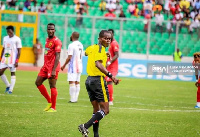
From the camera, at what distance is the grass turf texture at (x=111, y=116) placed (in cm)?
1116

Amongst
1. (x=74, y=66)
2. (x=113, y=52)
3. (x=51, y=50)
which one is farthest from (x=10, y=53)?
(x=51, y=50)

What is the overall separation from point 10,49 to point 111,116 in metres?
6.48

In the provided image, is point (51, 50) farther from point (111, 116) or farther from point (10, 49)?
point (10, 49)

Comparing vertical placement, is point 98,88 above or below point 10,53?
above

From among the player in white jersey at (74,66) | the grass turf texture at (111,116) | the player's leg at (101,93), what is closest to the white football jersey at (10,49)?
the grass turf texture at (111,116)

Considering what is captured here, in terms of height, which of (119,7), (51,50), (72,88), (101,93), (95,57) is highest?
(119,7)

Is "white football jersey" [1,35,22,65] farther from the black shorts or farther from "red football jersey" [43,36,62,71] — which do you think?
the black shorts

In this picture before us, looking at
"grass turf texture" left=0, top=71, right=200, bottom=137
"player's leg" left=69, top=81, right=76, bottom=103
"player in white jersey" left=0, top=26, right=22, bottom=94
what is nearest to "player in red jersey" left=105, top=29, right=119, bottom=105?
"grass turf texture" left=0, top=71, right=200, bottom=137

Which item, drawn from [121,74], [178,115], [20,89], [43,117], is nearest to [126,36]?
[121,74]

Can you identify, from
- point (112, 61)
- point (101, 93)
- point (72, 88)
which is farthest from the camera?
point (72, 88)

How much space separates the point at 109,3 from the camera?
123 ft

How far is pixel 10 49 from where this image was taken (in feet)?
62.6

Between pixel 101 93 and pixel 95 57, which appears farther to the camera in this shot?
pixel 101 93

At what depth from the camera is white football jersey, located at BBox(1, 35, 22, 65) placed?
19.0 m
